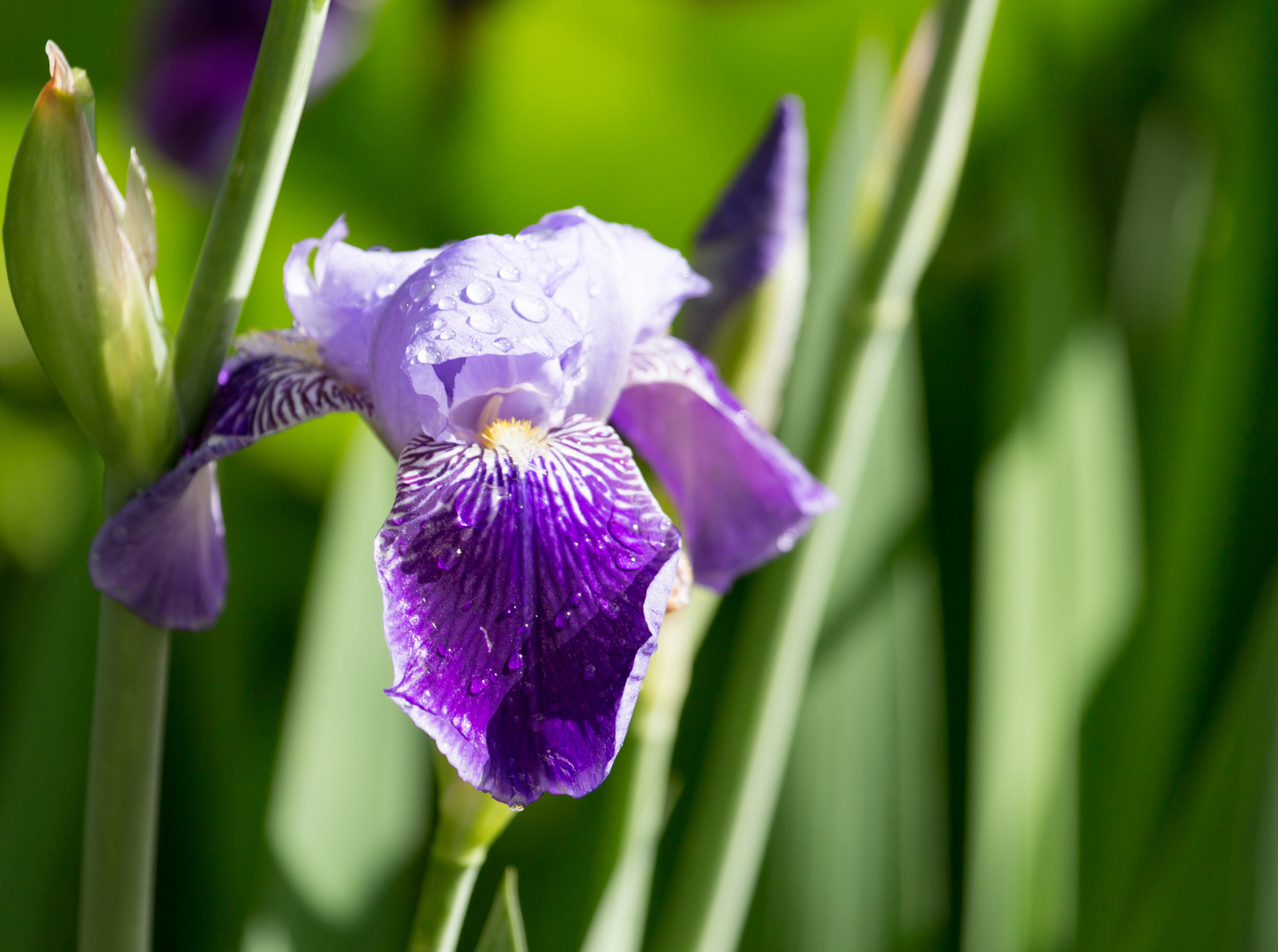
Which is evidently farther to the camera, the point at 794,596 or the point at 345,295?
the point at 794,596

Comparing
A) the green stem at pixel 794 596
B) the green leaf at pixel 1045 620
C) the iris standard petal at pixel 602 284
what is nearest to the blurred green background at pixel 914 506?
the green leaf at pixel 1045 620

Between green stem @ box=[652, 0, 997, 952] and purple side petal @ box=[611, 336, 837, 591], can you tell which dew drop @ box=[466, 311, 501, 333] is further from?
green stem @ box=[652, 0, 997, 952]

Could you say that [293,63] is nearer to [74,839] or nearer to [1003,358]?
[74,839]

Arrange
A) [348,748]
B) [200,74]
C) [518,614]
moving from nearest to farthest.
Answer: [518,614] → [348,748] → [200,74]

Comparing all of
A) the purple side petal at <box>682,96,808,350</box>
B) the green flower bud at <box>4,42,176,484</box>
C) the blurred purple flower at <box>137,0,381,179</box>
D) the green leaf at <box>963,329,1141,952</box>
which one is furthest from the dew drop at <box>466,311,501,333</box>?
the blurred purple flower at <box>137,0,381,179</box>

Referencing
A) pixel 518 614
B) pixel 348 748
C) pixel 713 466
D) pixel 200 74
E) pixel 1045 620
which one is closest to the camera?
pixel 518 614

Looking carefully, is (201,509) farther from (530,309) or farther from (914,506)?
(914,506)

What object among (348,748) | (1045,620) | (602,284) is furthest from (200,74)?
(1045,620)
